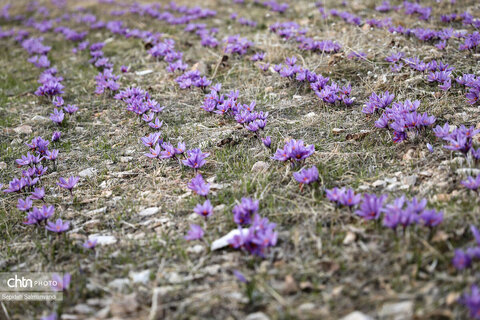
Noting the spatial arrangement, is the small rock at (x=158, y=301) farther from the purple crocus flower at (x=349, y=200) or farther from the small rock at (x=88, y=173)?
the small rock at (x=88, y=173)

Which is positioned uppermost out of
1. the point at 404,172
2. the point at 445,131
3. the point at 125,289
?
the point at 445,131

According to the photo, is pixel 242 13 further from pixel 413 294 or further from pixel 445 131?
pixel 413 294

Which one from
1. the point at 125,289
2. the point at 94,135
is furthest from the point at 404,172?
the point at 94,135

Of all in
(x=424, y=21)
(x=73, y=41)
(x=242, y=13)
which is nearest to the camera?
(x=424, y=21)

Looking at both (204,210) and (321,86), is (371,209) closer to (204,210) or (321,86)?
(204,210)

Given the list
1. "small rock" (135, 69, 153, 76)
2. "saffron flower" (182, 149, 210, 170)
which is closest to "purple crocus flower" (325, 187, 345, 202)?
"saffron flower" (182, 149, 210, 170)

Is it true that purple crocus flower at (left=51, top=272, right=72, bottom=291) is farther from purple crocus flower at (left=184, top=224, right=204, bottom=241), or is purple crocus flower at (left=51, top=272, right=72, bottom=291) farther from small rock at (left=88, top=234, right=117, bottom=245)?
purple crocus flower at (left=184, top=224, right=204, bottom=241)

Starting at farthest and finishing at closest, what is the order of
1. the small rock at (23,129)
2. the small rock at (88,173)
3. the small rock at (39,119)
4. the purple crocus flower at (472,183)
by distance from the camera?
the small rock at (39,119)
the small rock at (23,129)
the small rock at (88,173)
the purple crocus flower at (472,183)

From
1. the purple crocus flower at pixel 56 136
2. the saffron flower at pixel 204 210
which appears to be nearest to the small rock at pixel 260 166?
the saffron flower at pixel 204 210
